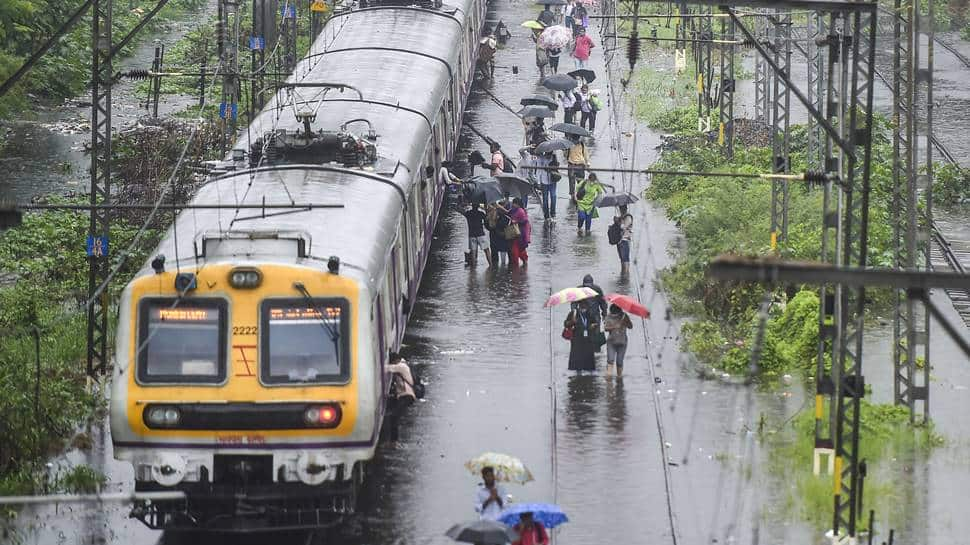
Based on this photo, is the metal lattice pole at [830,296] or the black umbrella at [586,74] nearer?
the metal lattice pole at [830,296]

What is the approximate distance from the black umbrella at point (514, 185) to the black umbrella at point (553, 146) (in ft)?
9.78

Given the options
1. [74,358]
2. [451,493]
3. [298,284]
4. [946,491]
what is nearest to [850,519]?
[946,491]

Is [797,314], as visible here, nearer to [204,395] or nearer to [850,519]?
[850,519]

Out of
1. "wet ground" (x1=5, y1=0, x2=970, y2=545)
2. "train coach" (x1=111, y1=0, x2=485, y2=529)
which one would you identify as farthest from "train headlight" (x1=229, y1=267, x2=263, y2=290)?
"wet ground" (x1=5, y1=0, x2=970, y2=545)

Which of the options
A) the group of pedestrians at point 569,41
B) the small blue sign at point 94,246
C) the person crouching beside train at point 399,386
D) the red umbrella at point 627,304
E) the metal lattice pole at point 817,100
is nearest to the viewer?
the person crouching beside train at point 399,386

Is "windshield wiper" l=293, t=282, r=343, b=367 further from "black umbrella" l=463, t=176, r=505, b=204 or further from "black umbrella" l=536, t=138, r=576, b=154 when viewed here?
"black umbrella" l=536, t=138, r=576, b=154

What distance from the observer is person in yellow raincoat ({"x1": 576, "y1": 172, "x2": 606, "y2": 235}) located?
90.1 feet

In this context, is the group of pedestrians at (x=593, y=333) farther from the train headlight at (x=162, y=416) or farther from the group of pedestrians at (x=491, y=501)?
the train headlight at (x=162, y=416)

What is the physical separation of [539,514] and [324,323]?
2636mm

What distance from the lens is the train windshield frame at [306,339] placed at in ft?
49.6

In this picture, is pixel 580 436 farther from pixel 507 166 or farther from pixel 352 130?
pixel 507 166

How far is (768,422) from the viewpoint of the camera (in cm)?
1970

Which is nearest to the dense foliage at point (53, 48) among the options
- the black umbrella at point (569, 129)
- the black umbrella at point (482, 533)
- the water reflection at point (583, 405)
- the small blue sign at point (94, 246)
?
the black umbrella at point (569, 129)

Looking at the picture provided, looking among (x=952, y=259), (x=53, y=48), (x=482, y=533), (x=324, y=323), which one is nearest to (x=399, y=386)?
(x=324, y=323)
